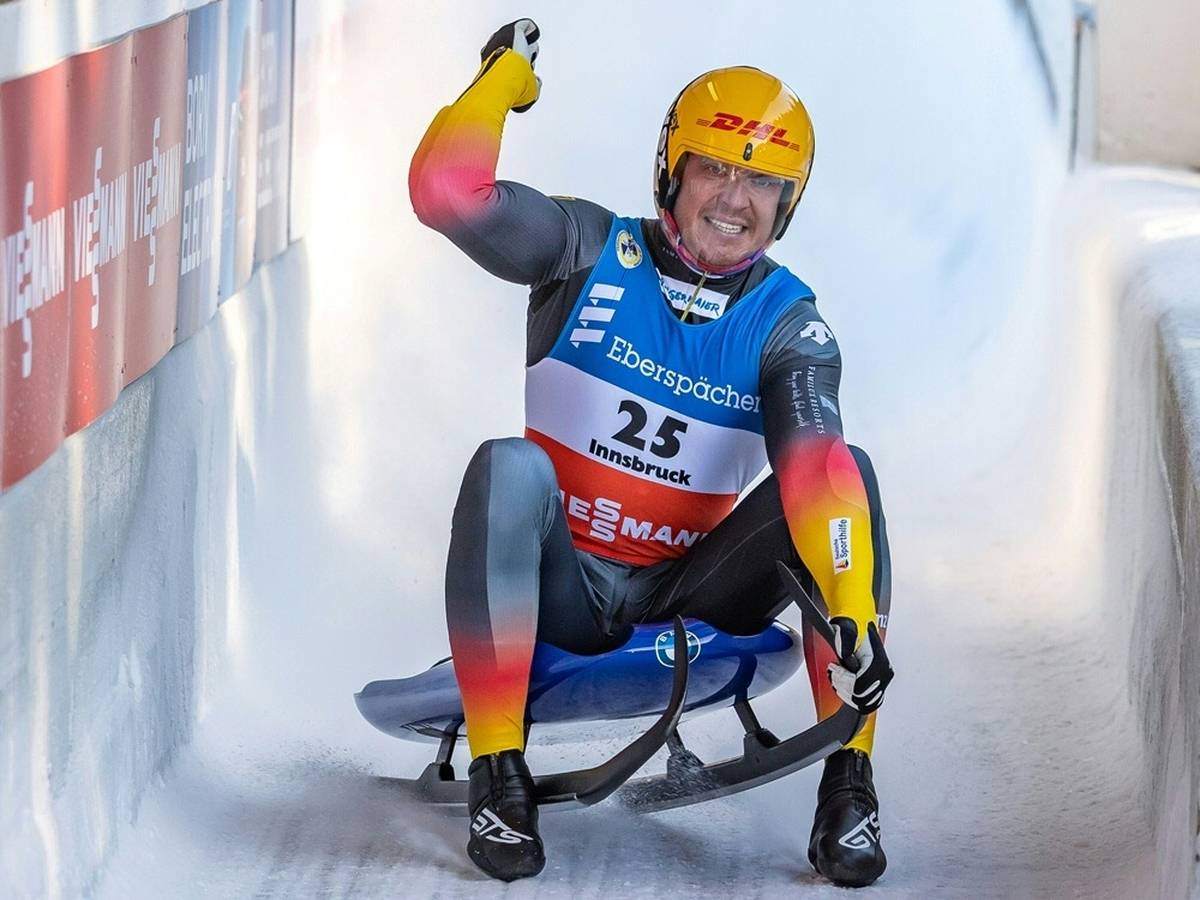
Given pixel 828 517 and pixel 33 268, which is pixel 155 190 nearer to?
pixel 33 268

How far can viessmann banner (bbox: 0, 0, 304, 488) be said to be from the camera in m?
2.24

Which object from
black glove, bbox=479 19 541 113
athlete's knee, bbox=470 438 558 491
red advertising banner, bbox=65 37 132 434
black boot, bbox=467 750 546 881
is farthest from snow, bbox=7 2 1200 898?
black glove, bbox=479 19 541 113

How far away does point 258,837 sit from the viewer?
2.99 m

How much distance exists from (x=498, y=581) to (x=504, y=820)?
0.37 metres

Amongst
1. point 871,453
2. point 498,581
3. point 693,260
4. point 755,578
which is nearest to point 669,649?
point 755,578

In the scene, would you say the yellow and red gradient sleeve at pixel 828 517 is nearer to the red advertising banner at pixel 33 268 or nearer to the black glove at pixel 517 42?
the black glove at pixel 517 42

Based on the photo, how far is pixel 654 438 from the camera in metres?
3.12

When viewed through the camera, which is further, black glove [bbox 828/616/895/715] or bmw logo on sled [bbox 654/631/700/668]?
bmw logo on sled [bbox 654/631/700/668]

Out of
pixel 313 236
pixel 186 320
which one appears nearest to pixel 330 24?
pixel 313 236

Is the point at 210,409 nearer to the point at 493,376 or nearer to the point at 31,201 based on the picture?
the point at 31,201

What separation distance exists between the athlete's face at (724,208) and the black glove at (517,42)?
Answer: 0.31 m

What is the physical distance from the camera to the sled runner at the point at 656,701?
2.87 metres

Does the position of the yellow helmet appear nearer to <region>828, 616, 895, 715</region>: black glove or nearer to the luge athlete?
the luge athlete

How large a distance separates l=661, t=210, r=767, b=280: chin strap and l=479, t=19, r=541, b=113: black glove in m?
0.31
